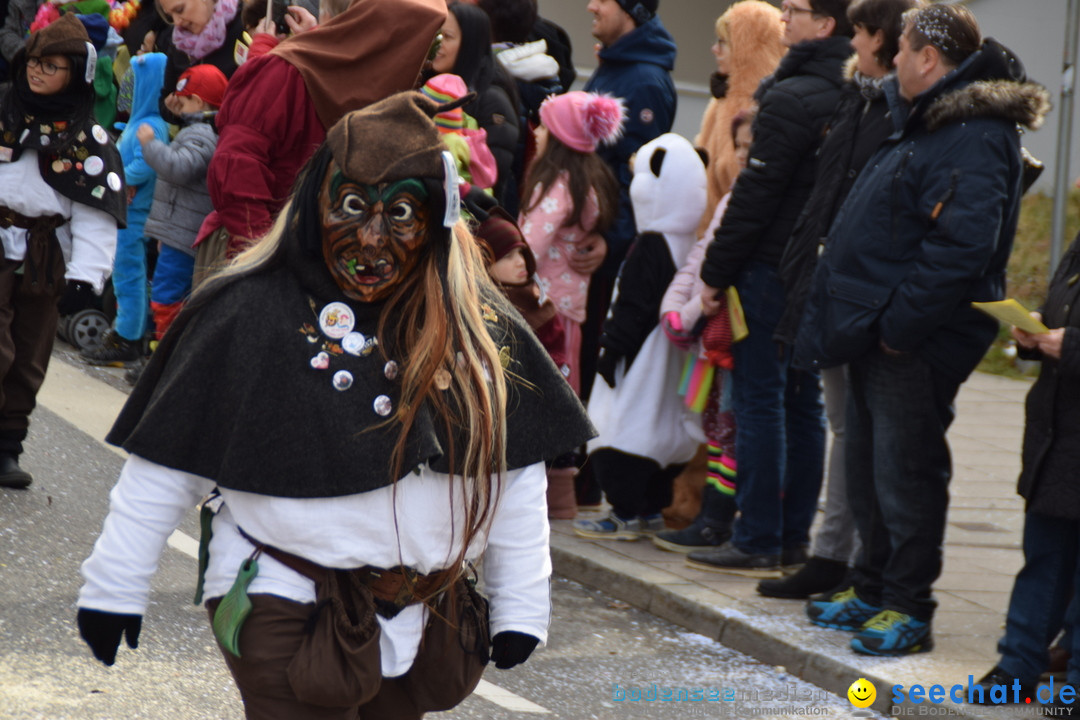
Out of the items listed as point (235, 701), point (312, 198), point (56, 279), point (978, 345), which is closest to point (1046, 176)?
point (978, 345)

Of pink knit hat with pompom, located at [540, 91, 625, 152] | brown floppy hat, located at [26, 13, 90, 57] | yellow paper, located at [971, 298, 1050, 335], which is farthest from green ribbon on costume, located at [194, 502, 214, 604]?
pink knit hat with pompom, located at [540, 91, 625, 152]

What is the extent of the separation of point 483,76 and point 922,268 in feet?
8.83

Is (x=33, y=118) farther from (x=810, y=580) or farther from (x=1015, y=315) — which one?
(x=1015, y=315)

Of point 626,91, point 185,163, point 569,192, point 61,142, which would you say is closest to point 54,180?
point 61,142

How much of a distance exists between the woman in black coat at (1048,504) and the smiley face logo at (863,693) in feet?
1.24

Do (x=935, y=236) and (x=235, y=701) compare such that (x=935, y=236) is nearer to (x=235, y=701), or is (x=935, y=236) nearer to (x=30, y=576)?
(x=235, y=701)

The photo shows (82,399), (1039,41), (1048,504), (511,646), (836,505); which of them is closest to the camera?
(511,646)

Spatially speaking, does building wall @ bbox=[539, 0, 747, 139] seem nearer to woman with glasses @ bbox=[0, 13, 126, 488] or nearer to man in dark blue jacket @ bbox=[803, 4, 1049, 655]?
woman with glasses @ bbox=[0, 13, 126, 488]

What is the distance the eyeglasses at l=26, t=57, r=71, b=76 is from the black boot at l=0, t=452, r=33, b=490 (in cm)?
168

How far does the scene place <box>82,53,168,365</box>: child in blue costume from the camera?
7590 millimetres

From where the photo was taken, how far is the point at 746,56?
20.5 ft

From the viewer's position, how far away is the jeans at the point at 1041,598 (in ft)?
14.6

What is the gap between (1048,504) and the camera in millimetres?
4363

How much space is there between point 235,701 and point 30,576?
4.19ft
